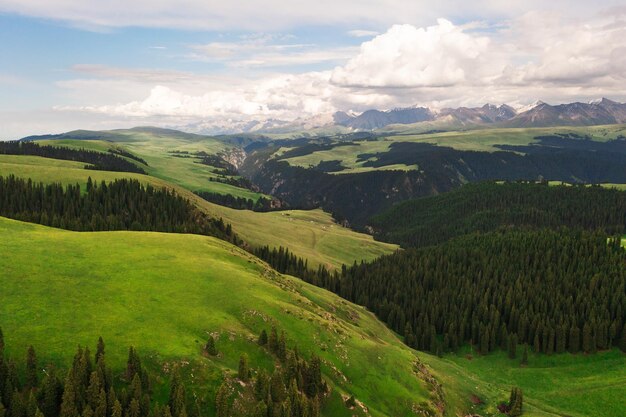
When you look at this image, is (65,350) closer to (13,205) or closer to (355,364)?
(355,364)

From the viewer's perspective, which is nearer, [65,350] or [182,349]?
[65,350]

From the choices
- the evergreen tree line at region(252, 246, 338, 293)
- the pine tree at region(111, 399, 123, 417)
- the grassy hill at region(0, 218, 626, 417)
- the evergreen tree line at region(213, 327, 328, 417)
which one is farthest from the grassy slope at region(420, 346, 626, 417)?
the pine tree at region(111, 399, 123, 417)

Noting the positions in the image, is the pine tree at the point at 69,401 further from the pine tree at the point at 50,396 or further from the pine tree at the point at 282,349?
the pine tree at the point at 282,349

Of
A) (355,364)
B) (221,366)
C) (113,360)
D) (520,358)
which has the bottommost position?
(520,358)

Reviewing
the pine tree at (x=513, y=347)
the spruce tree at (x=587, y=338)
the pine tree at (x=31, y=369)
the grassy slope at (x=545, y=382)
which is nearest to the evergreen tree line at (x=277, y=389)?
the pine tree at (x=31, y=369)

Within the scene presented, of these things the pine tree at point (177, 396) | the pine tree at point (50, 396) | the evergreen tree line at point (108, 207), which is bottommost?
the pine tree at point (177, 396)

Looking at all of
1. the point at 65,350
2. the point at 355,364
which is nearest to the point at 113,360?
the point at 65,350
